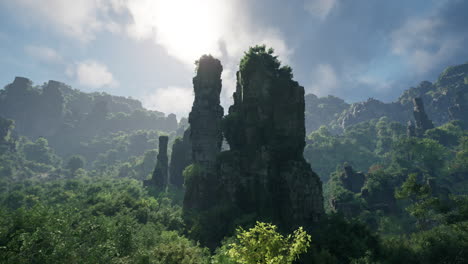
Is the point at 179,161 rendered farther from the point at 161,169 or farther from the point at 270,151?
the point at 270,151

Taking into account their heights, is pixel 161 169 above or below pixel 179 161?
below

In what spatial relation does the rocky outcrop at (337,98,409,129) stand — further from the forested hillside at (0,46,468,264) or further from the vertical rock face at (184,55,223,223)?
the vertical rock face at (184,55,223,223)

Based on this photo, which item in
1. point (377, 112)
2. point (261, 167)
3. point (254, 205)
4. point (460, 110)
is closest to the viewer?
point (261, 167)

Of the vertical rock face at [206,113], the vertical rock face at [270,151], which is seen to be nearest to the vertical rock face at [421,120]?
the vertical rock face at [270,151]

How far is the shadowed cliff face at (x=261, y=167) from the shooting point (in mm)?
34625

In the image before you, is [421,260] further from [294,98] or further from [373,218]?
[373,218]

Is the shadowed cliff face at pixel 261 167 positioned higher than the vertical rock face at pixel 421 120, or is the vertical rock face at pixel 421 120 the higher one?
the vertical rock face at pixel 421 120

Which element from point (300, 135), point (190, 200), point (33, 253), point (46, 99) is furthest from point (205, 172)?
point (46, 99)

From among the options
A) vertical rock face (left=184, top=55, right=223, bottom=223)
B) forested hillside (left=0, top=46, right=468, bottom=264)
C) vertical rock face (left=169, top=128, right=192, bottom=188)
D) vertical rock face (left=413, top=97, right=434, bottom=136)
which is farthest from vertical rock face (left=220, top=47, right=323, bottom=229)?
vertical rock face (left=413, top=97, right=434, bottom=136)

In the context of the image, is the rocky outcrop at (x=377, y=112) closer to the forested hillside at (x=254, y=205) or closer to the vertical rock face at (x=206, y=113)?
the forested hillside at (x=254, y=205)

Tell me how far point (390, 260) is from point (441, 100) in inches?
6353

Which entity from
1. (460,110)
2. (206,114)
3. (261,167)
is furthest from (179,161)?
(460,110)

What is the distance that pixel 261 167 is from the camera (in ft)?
122

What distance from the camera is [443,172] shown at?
2756 inches
